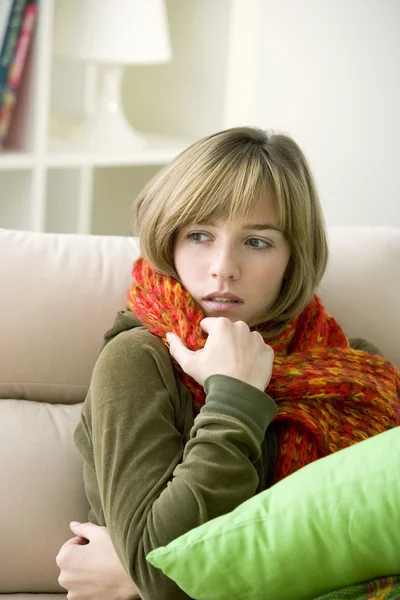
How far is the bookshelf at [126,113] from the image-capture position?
2.68 m

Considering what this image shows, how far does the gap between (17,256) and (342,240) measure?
0.59 meters

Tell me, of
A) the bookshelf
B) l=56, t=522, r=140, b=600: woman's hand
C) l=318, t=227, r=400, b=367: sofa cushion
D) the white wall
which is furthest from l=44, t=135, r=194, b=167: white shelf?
l=56, t=522, r=140, b=600: woman's hand

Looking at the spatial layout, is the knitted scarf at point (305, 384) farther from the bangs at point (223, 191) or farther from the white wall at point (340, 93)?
the white wall at point (340, 93)

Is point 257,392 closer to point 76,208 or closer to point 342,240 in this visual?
point 342,240

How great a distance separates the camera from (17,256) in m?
1.53

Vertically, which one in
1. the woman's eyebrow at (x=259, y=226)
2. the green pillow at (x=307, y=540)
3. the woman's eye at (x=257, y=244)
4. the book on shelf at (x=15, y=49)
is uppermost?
the book on shelf at (x=15, y=49)

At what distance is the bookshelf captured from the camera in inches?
105

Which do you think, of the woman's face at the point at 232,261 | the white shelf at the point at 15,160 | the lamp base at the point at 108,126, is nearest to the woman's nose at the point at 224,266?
the woman's face at the point at 232,261

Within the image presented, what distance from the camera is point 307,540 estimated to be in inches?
38.4

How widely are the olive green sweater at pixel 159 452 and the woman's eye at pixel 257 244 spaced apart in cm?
22

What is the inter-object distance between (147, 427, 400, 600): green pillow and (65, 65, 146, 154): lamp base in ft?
6.71

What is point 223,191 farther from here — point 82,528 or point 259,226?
point 82,528

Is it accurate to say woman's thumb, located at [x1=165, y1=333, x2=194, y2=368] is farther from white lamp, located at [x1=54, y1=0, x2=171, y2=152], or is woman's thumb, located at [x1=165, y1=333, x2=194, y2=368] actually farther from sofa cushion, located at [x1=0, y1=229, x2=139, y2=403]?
white lamp, located at [x1=54, y1=0, x2=171, y2=152]

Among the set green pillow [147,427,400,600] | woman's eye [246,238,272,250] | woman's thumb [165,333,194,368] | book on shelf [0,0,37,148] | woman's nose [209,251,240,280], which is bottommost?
green pillow [147,427,400,600]
